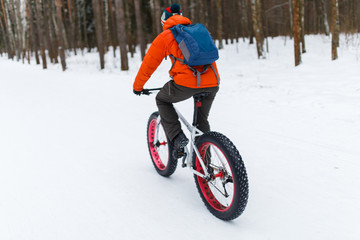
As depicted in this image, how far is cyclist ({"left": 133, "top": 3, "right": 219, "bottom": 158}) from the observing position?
2674 mm

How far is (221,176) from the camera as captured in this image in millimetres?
2555

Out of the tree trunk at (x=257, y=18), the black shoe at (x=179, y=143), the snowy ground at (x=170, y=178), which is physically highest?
the tree trunk at (x=257, y=18)

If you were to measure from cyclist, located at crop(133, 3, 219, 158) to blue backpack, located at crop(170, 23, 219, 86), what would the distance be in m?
0.10

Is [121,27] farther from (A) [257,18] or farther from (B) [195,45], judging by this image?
(B) [195,45]

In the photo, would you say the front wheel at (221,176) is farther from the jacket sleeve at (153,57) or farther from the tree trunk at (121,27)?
the tree trunk at (121,27)

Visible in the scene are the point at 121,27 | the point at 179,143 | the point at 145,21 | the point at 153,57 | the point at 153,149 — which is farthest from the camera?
the point at 145,21

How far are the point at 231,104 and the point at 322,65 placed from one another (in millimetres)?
5937

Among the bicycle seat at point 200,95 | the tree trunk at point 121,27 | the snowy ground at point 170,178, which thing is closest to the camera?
the snowy ground at point 170,178

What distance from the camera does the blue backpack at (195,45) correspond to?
2.51 m

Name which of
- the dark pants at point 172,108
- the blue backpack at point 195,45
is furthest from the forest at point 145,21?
the blue backpack at point 195,45

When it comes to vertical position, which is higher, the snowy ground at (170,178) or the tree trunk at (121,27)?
the tree trunk at (121,27)

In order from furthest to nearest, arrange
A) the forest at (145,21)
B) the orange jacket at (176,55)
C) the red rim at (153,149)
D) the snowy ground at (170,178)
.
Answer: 1. the forest at (145,21)
2. the red rim at (153,149)
3. the orange jacket at (176,55)
4. the snowy ground at (170,178)

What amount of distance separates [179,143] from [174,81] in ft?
2.21

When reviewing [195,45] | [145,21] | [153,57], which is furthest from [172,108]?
[145,21]
